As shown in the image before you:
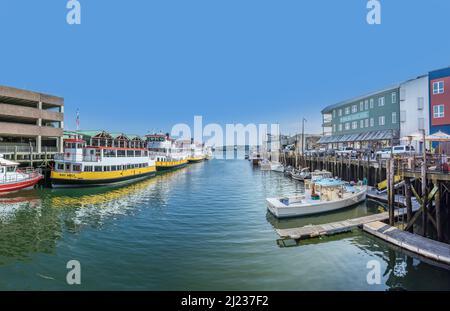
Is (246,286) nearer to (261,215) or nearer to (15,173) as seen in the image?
(261,215)

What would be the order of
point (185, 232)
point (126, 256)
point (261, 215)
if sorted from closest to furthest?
point (126, 256) < point (185, 232) < point (261, 215)

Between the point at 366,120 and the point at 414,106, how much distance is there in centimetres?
1243

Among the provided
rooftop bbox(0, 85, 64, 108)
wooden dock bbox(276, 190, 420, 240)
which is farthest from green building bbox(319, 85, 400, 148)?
rooftop bbox(0, 85, 64, 108)

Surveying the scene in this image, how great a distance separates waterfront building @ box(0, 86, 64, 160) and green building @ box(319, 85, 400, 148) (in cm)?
5990

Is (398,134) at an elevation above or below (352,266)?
above

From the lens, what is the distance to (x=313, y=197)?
2120 centimetres

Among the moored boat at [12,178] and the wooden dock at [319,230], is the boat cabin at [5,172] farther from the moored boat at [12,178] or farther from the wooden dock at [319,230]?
the wooden dock at [319,230]

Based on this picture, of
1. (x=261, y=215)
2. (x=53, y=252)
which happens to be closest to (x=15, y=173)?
(x=53, y=252)

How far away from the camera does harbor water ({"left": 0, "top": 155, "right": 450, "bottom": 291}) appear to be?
981 centimetres

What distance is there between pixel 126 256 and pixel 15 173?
92.7 ft

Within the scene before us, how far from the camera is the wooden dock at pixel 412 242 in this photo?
10.9 metres

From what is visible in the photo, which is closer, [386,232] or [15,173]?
[386,232]

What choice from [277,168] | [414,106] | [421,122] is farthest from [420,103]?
[277,168]

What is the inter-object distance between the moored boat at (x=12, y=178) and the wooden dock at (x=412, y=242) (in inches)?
1452
